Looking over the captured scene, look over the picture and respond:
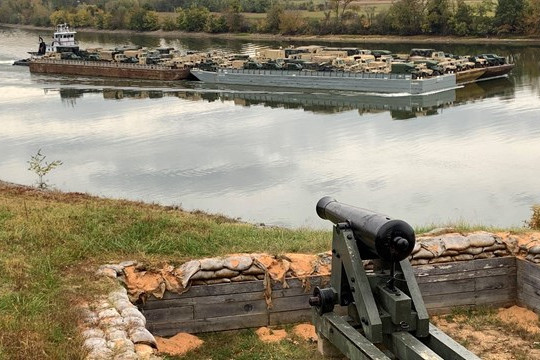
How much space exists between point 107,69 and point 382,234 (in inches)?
2012

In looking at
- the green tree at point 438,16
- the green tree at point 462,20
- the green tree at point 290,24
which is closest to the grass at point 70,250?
the green tree at point 462,20

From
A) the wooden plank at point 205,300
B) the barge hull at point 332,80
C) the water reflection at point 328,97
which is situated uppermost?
the wooden plank at point 205,300

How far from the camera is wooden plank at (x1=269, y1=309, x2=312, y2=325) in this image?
7680 mm

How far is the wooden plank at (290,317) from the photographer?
25.2 feet

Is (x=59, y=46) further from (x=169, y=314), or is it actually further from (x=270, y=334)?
(x=270, y=334)

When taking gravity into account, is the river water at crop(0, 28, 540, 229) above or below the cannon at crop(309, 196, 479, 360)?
below

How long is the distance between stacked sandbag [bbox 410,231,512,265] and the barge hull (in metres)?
33.8

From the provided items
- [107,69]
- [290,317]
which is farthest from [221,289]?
[107,69]

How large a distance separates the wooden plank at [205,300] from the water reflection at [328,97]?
26946 millimetres

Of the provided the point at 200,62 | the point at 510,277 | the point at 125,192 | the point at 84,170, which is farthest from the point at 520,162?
the point at 200,62

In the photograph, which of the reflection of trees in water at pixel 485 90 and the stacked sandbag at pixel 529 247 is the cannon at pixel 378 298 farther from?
the reflection of trees in water at pixel 485 90

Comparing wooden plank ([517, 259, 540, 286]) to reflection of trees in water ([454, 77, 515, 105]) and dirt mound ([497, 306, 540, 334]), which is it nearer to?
dirt mound ([497, 306, 540, 334])

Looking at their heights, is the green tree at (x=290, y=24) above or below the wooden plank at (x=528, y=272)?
above

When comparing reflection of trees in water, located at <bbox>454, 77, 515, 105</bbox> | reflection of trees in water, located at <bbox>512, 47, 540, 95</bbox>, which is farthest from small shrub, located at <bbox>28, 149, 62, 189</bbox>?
reflection of trees in water, located at <bbox>512, 47, 540, 95</bbox>
